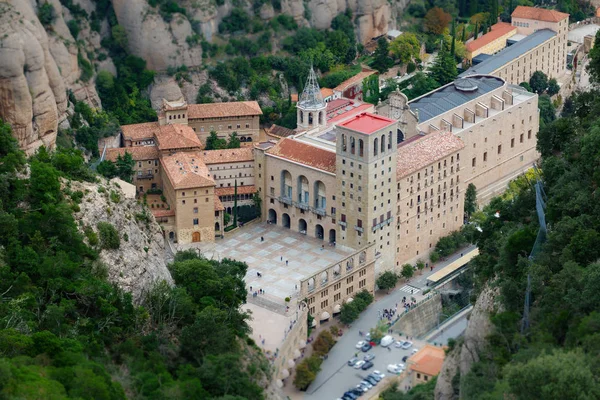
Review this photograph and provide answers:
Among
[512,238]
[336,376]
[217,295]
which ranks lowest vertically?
[336,376]

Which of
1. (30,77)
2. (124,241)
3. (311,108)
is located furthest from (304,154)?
(124,241)

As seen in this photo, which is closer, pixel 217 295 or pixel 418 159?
pixel 217 295

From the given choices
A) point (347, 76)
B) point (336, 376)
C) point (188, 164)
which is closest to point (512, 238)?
point (336, 376)

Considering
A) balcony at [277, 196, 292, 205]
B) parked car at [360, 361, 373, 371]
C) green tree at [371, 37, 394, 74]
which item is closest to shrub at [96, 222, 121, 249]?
parked car at [360, 361, 373, 371]

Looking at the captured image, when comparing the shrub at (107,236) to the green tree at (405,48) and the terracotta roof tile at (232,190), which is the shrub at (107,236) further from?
the green tree at (405,48)

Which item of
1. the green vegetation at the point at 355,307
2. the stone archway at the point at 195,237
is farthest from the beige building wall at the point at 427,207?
the stone archway at the point at 195,237

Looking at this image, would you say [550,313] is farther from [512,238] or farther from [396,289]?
[396,289]

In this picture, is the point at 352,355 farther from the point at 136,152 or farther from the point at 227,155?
the point at 136,152

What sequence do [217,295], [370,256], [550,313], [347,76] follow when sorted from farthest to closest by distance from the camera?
[347,76], [370,256], [217,295], [550,313]
